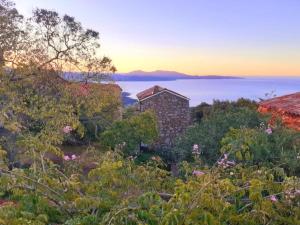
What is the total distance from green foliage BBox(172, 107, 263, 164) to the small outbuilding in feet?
3.85

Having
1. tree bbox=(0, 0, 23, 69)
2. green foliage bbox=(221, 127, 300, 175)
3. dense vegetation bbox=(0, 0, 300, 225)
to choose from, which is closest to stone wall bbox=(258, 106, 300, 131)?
dense vegetation bbox=(0, 0, 300, 225)

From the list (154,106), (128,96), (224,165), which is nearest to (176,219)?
(224,165)

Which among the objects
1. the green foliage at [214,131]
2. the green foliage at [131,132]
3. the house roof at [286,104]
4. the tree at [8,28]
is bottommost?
the green foliage at [131,132]

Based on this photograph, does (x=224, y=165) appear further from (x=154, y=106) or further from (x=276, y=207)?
(x=154, y=106)

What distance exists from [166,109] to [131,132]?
315 inches

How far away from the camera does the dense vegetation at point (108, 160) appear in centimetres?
371

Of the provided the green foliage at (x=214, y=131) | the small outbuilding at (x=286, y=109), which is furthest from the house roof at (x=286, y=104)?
the green foliage at (x=214, y=131)

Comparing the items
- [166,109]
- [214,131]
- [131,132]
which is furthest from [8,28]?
[166,109]

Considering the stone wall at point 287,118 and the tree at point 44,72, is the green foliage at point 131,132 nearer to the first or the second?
the tree at point 44,72

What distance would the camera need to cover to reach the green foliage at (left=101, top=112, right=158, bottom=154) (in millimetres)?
21188

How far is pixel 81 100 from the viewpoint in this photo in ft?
65.7

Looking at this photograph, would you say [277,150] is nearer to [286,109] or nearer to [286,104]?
[286,109]

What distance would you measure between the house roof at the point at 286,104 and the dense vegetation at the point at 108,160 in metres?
1.51

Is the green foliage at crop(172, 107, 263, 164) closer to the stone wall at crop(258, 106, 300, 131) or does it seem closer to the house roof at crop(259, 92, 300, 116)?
the stone wall at crop(258, 106, 300, 131)
